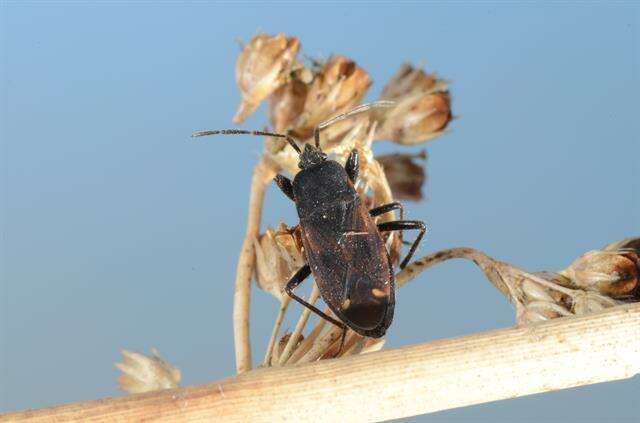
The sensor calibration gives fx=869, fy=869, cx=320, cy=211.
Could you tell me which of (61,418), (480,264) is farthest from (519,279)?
(61,418)

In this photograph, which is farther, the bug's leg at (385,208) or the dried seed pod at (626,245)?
the bug's leg at (385,208)

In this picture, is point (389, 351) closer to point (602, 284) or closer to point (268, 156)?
point (602, 284)

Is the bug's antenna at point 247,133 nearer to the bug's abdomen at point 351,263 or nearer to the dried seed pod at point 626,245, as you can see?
the bug's abdomen at point 351,263

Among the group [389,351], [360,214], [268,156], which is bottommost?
[389,351]

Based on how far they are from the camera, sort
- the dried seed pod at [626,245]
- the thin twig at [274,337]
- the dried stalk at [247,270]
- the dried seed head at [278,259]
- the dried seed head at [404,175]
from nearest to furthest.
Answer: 1. the thin twig at [274,337]
2. the dried seed pod at [626,245]
3. the dried stalk at [247,270]
4. the dried seed head at [278,259]
5. the dried seed head at [404,175]

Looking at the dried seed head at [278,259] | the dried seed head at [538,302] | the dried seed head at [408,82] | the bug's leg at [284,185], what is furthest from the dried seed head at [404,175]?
the dried seed head at [538,302]

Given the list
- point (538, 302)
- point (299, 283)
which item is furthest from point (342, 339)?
point (538, 302)

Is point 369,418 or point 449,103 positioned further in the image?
point 449,103
